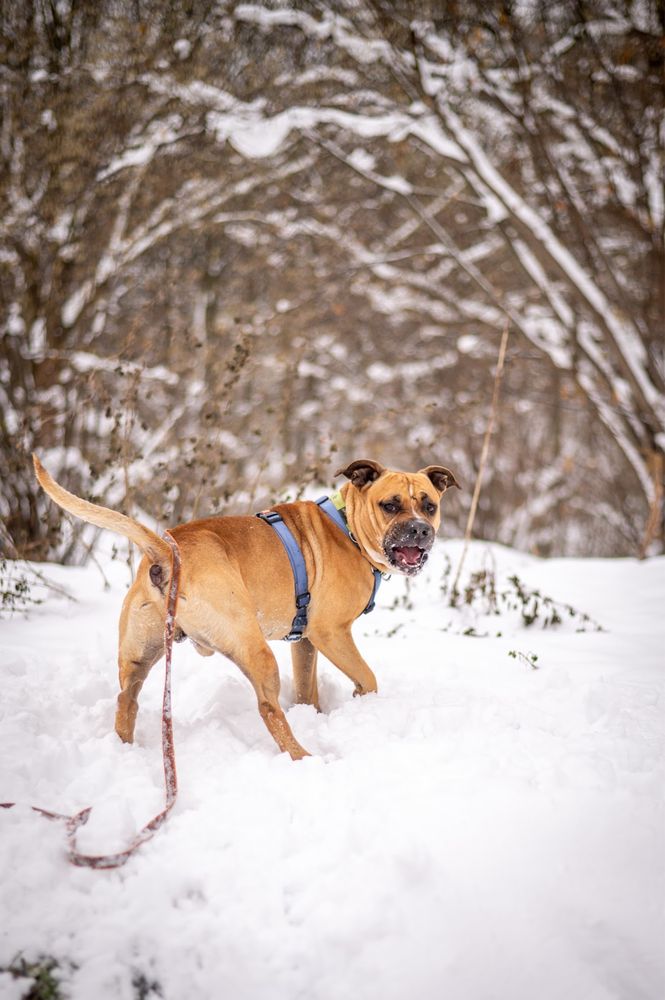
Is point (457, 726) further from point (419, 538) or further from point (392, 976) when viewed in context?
point (392, 976)

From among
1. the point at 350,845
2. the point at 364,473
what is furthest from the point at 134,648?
the point at 364,473

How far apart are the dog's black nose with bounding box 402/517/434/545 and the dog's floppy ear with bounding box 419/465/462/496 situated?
63cm

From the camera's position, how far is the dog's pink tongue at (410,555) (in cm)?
298

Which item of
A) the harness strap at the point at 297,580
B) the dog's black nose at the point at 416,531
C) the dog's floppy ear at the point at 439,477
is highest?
the dog's floppy ear at the point at 439,477

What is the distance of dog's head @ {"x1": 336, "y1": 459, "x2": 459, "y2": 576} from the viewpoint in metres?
2.97

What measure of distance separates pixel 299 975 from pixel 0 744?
154cm

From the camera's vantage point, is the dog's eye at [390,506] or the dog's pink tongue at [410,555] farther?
the dog's eye at [390,506]

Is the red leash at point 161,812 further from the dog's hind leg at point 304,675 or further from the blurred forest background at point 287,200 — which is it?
the blurred forest background at point 287,200

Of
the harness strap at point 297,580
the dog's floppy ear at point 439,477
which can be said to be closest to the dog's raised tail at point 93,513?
the harness strap at point 297,580

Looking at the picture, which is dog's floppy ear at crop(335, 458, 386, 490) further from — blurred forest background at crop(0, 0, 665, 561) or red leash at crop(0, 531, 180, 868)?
blurred forest background at crop(0, 0, 665, 561)

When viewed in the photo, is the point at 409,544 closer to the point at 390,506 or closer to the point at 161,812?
the point at 390,506

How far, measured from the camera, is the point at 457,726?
2.73m

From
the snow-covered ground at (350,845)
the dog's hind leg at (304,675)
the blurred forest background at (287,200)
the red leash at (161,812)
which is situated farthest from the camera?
the blurred forest background at (287,200)

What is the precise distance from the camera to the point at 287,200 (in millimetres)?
10125
